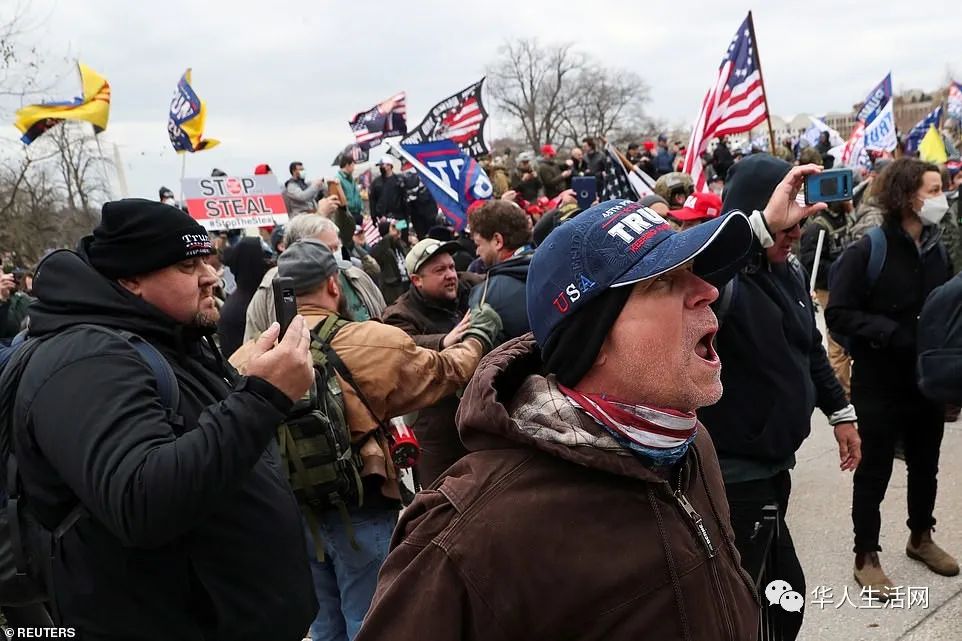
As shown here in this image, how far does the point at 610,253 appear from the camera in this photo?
1.45m

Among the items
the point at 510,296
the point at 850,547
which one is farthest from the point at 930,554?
the point at 510,296

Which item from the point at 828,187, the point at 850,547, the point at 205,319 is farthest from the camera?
the point at 850,547

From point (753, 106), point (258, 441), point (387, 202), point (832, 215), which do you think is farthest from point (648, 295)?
point (387, 202)

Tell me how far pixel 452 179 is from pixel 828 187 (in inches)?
209

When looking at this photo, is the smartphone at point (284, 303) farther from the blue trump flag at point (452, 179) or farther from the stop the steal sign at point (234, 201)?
the blue trump flag at point (452, 179)

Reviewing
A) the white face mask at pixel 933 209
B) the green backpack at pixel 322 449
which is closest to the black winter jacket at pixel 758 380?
the green backpack at pixel 322 449

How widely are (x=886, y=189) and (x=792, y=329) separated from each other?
4.65ft

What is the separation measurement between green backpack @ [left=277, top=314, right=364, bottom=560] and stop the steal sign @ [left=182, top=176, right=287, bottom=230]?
463 centimetres

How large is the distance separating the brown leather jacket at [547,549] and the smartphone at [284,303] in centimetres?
87

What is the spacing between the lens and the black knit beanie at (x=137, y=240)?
2.13 m

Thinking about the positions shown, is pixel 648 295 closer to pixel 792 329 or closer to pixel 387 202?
pixel 792 329

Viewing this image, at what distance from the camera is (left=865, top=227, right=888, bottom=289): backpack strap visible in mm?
3805

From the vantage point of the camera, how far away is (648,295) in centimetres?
147

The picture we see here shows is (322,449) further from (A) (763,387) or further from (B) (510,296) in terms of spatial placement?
(A) (763,387)
